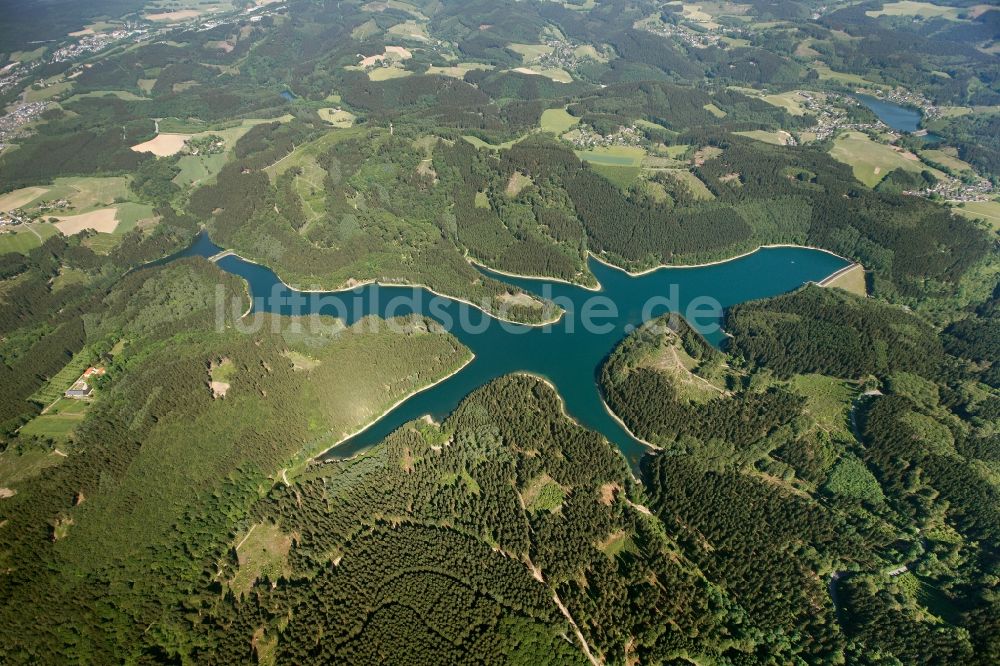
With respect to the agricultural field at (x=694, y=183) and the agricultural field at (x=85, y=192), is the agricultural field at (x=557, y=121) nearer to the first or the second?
the agricultural field at (x=694, y=183)

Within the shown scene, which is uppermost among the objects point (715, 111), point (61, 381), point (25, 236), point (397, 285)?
point (25, 236)

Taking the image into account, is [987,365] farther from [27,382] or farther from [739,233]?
[27,382]

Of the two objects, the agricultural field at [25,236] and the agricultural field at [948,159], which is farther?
the agricultural field at [948,159]

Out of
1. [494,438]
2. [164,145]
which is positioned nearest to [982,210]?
[494,438]

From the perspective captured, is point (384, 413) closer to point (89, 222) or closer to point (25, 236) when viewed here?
point (89, 222)

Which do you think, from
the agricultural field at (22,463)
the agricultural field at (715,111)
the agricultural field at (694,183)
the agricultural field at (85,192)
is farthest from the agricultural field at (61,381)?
the agricultural field at (715,111)

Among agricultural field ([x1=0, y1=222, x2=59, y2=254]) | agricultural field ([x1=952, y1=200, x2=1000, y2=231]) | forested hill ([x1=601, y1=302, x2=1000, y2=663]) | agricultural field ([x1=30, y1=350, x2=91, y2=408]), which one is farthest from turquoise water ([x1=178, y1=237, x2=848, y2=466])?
agricultural field ([x1=952, y1=200, x2=1000, y2=231])
